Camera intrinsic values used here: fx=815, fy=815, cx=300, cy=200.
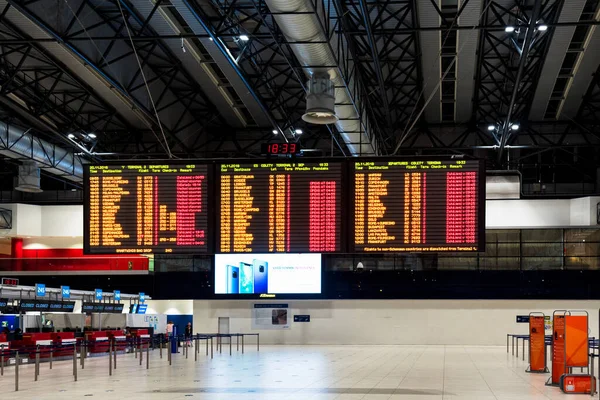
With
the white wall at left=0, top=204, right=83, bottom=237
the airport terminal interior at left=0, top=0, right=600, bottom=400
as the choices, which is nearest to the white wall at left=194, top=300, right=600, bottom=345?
the airport terminal interior at left=0, top=0, right=600, bottom=400

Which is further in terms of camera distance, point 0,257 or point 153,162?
point 0,257

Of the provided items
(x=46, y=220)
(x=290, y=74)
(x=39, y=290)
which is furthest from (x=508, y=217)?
(x=46, y=220)

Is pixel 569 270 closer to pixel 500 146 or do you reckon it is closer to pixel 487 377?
pixel 500 146

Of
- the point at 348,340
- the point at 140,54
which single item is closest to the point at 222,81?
the point at 140,54

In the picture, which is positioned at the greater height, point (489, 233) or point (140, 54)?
point (140, 54)

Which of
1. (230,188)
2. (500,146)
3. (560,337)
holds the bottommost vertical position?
(560,337)

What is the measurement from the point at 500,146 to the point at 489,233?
46.0 feet

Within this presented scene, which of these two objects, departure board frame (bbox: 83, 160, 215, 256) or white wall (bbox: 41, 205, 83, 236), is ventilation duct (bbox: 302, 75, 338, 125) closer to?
departure board frame (bbox: 83, 160, 215, 256)

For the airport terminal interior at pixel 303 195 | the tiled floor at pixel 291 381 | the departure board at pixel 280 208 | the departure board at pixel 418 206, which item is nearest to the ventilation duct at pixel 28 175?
the airport terminal interior at pixel 303 195

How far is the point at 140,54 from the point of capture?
28031mm

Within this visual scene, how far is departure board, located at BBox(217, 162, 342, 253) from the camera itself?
15.8 metres

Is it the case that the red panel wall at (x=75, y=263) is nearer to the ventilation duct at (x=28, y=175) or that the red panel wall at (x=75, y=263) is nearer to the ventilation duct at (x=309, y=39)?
the ventilation duct at (x=28, y=175)

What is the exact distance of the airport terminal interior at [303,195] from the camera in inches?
627

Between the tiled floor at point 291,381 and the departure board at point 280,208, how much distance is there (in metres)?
2.94
